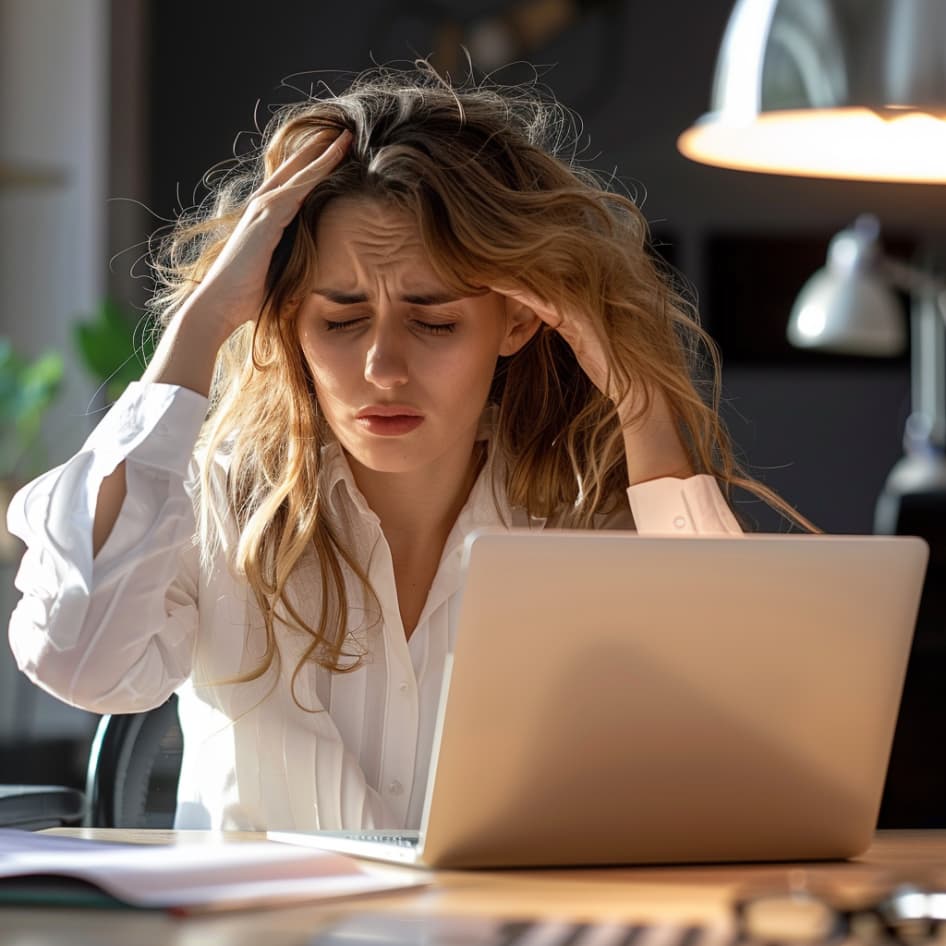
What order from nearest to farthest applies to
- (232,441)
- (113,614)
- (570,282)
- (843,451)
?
(113,614)
(570,282)
(232,441)
(843,451)

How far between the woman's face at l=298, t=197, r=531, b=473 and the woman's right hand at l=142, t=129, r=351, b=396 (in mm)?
55

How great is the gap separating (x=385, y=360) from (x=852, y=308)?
3036 mm

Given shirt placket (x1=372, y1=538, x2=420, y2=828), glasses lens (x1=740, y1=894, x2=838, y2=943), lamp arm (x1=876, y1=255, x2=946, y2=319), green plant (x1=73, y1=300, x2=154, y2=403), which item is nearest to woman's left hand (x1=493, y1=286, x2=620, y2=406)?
shirt placket (x1=372, y1=538, x2=420, y2=828)

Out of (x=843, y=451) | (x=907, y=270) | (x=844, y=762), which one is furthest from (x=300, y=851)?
(x=843, y=451)

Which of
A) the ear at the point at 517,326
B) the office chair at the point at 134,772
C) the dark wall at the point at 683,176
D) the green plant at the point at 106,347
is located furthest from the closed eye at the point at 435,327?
the dark wall at the point at 683,176

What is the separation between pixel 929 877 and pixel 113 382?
310cm

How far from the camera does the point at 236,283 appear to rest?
1.52 metres

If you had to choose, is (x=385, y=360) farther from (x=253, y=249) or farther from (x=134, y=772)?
(x=134, y=772)

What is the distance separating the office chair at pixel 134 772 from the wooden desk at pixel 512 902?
289 mm

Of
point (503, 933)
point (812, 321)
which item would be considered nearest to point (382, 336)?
point (503, 933)

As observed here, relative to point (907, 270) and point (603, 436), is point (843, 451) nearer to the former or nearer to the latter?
point (907, 270)

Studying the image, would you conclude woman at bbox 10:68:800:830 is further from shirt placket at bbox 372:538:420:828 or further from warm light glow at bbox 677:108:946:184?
warm light glow at bbox 677:108:946:184

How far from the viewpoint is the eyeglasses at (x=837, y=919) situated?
84 centimetres

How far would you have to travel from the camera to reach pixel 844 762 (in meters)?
1.08
